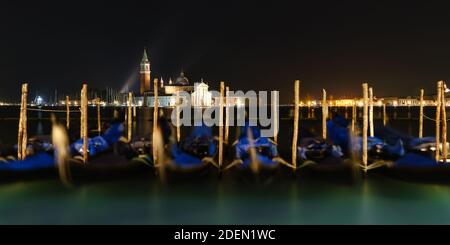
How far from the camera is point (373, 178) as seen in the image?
9.52 metres

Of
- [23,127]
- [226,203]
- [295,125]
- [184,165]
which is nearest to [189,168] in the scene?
[184,165]

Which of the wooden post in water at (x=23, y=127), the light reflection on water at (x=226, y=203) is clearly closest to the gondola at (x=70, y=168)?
the wooden post in water at (x=23, y=127)

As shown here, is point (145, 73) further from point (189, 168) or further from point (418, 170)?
point (418, 170)

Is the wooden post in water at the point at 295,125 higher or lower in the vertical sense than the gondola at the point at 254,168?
higher

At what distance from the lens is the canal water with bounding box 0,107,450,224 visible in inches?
291

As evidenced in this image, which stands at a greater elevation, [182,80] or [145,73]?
[145,73]

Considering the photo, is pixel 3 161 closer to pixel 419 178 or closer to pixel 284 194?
pixel 284 194

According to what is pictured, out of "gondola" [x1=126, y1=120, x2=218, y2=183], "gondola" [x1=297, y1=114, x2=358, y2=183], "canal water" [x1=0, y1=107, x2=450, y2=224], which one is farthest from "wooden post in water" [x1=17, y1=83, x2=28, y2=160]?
"gondola" [x1=297, y1=114, x2=358, y2=183]

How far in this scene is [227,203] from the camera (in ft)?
27.1

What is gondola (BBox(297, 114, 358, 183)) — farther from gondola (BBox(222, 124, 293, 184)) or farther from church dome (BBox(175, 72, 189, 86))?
church dome (BBox(175, 72, 189, 86))

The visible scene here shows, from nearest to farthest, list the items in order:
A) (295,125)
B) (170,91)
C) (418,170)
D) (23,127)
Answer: (418,170)
(295,125)
(23,127)
(170,91)

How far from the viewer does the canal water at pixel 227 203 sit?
24.2 ft

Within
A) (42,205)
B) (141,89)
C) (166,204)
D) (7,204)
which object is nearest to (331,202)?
(166,204)

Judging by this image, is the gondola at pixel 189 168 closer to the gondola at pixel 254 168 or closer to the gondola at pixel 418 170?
the gondola at pixel 254 168
